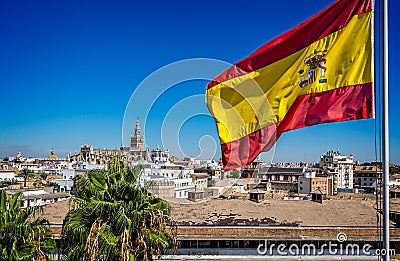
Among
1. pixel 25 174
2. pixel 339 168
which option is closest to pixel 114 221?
pixel 25 174

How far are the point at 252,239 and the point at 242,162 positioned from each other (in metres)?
11.5

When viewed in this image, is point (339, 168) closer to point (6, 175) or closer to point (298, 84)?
point (6, 175)

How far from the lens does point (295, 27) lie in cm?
608

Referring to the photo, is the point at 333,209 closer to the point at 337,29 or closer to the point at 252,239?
the point at 252,239

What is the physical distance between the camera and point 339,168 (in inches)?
3543

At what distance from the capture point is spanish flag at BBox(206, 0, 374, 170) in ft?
18.2

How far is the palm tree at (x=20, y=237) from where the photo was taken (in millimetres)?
7734

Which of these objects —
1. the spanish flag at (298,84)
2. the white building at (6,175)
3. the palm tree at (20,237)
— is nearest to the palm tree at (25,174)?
the white building at (6,175)

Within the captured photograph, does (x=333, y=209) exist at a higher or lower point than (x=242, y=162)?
lower

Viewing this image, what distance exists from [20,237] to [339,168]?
89.3m

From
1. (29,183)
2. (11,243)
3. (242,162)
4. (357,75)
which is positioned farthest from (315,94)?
(29,183)

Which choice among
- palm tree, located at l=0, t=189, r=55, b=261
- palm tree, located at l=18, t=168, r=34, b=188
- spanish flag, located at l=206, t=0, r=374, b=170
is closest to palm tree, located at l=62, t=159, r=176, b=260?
palm tree, located at l=0, t=189, r=55, b=261

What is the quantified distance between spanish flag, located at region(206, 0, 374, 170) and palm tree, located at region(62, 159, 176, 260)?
2752mm

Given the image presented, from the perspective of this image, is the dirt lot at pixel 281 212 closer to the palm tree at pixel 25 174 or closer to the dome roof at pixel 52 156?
the palm tree at pixel 25 174
